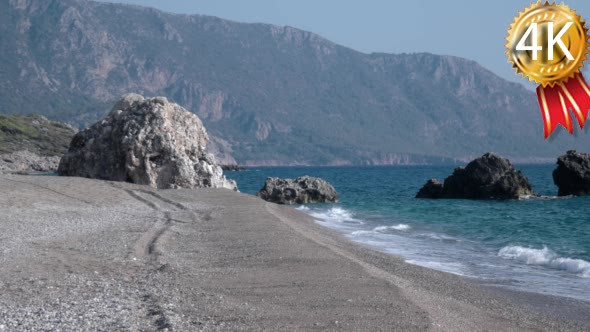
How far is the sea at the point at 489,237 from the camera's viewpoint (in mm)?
17266

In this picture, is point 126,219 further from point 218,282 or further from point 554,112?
point 554,112

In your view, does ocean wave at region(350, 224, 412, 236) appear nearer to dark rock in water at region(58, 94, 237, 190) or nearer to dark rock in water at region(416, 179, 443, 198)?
dark rock in water at region(58, 94, 237, 190)

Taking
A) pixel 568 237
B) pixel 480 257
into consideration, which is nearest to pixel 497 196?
pixel 568 237

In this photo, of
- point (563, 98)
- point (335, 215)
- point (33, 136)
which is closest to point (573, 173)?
point (335, 215)

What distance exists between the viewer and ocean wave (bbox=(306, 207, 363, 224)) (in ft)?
109

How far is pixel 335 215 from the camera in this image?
36.1 metres

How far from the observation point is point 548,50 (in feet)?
48.0

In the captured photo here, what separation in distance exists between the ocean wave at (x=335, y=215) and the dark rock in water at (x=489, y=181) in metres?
14.0

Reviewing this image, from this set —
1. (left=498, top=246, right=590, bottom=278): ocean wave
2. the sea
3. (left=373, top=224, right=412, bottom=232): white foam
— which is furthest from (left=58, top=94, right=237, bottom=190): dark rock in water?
(left=498, top=246, right=590, bottom=278): ocean wave

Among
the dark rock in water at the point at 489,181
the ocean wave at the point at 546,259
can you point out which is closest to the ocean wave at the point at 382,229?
the ocean wave at the point at 546,259

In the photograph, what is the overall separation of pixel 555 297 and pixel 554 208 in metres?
27.6

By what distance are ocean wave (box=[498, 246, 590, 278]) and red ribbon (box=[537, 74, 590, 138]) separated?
4646mm

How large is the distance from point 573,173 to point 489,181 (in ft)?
18.8

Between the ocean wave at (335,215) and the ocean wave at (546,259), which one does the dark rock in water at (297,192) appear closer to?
the ocean wave at (335,215)
